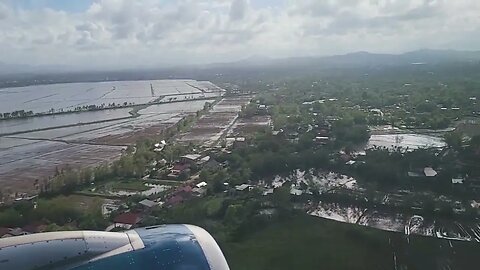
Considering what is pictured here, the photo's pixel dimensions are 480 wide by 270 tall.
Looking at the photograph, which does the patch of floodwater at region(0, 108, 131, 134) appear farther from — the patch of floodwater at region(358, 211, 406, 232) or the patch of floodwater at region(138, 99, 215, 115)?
the patch of floodwater at region(358, 211, 406, 232)

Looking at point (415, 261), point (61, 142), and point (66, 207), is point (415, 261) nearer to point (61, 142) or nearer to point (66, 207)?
point (66, 207)

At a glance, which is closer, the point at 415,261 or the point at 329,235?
the point at 415,261

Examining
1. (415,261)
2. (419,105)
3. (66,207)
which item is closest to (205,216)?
(66,207)

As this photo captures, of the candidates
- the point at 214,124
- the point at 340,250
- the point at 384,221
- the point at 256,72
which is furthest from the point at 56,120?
the point at 256,72

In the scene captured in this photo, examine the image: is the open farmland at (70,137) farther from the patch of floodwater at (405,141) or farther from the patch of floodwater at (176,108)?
the patch of floodwater at (405,141)

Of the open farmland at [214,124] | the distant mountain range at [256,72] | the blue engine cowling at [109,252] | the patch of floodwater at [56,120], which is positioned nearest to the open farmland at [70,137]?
the patch of floodwater at [56,120]

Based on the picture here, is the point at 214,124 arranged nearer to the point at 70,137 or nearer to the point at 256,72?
the point at 70,137
